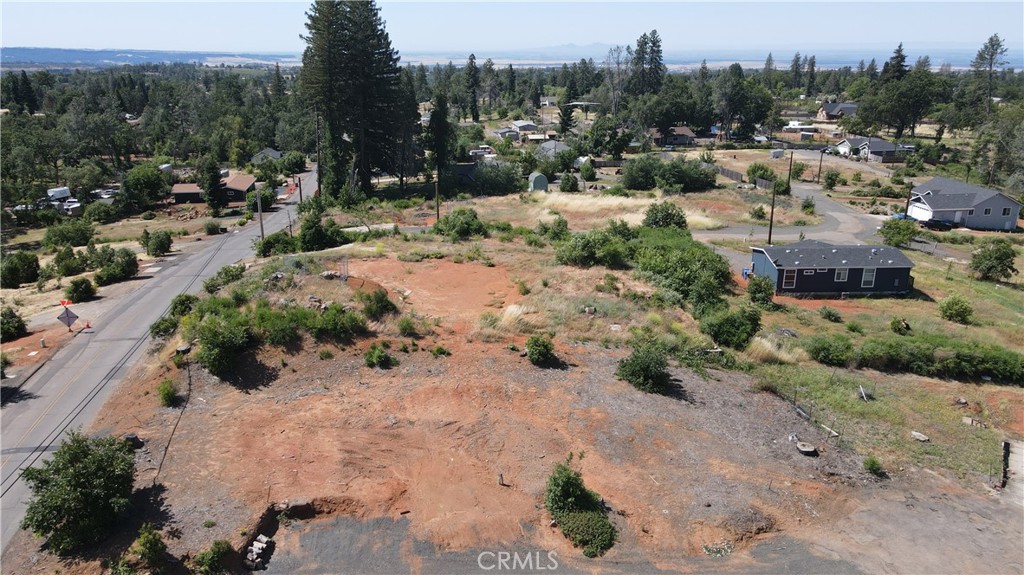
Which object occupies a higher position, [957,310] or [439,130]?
[439,130]

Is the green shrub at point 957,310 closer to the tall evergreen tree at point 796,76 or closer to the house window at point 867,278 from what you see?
the house window at point 867,278

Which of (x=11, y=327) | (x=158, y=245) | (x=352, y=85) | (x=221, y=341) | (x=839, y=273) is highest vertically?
(x=352, y=85)

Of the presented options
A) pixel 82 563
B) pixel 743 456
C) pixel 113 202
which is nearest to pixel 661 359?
pixel 743 456

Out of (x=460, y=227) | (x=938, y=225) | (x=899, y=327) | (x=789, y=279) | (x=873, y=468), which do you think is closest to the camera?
(x=873, y=468)

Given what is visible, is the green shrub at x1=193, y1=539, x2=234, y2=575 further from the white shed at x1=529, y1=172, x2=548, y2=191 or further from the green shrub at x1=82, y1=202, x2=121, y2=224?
the green shrub at x1=82, y1=202, x2=121, y2=224

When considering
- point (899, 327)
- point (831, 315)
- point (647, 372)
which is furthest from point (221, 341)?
point (899, 327)

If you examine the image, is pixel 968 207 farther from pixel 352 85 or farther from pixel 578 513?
pixel 352 85

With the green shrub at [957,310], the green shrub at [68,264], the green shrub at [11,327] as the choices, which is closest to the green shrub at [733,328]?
the green shrub at [957,310]

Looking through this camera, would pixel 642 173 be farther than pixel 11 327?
Yes

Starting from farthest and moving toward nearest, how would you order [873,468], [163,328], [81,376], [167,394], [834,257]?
[834,257], [163,328], [81,376], [167,394], [873,468]
